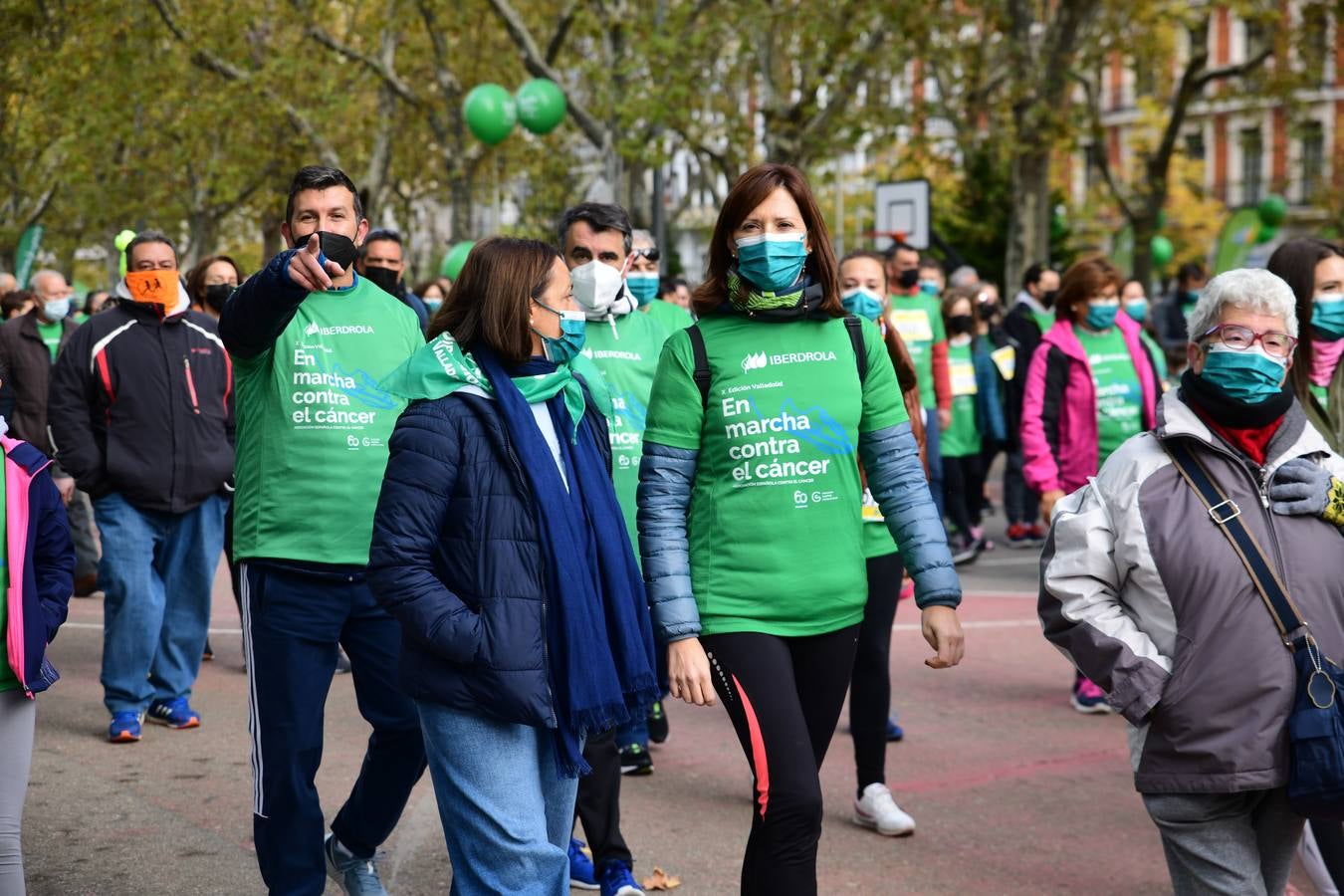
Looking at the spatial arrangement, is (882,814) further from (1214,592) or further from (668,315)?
(1214,592)

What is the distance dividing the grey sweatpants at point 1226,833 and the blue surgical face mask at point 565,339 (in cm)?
164

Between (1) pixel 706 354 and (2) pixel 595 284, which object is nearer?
(1) pixel 706 354

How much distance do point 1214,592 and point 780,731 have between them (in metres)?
1.06

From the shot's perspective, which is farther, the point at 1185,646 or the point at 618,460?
the point at 618,460

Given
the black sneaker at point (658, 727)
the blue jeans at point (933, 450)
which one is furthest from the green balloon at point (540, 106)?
the black sneaker at point (658, 727)

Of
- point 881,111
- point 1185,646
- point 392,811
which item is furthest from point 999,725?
point 881,111

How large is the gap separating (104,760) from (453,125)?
23.0 meters

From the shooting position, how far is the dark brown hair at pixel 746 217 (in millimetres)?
4391

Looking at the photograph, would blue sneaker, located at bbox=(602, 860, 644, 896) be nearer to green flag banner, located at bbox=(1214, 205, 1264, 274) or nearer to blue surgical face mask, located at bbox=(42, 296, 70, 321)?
blue surgical face mask, located at bbox=(42, 296, 70, 321)

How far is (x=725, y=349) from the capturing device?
434 centimetres

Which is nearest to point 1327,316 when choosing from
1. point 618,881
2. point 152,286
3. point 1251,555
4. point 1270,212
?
point 1251,555

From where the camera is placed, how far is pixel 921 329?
1125 cm

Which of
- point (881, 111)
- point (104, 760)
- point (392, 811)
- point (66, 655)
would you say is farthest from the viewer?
point (881, 111)

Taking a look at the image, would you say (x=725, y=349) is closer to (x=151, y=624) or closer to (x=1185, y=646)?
(x=1185, y=646)
